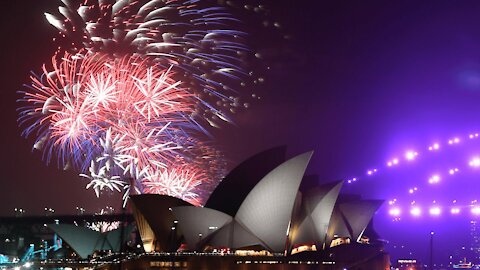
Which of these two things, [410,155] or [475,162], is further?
[410,155]

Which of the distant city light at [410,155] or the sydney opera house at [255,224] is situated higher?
the distant city light at [410,155]

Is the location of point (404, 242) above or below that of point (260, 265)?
above

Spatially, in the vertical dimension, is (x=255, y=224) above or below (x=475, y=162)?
→ below

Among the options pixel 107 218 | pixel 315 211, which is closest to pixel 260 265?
pixel 315 211

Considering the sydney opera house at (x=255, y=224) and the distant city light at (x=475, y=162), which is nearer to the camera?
the distant city light at (x=475, y=162)

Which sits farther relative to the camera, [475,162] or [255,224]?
[255,224]

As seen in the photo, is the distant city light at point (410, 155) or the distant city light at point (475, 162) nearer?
the distant city light at point (475, 162)

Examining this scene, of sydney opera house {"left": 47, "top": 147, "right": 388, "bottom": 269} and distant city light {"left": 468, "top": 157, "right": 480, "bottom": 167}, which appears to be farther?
sydney opera house {"left": 47, "top": 147, "right": 388, "bottom": 269}

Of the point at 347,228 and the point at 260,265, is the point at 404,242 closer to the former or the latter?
the point at 347,228
